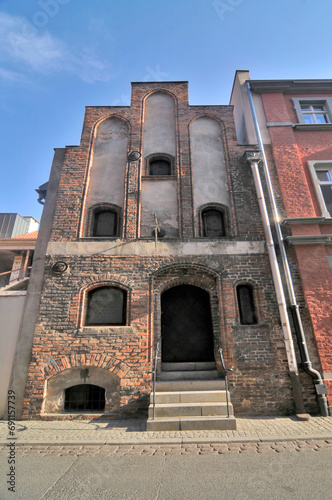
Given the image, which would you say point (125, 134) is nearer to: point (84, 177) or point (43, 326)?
point (84, 177)

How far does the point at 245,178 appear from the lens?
339 inches

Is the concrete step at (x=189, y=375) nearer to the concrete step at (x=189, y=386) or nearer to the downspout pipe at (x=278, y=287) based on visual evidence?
the concrete step at (x=189, y=386)

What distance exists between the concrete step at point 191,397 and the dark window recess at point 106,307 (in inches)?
84.0

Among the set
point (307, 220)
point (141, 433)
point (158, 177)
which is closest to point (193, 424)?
point (141, 433)

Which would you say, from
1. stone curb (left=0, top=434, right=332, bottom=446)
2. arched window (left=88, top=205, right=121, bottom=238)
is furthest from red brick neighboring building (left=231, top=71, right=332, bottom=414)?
arched window (left=88, top=205, right=121, bottom=238)

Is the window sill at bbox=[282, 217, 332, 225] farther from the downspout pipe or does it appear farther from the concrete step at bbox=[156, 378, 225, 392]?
the concrete step at bbox=[156, 378, 225, 392]

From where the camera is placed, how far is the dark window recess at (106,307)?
23.2ft

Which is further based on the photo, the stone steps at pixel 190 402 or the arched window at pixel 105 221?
the arched window at pixel 105 221

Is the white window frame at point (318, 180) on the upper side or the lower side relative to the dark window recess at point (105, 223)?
upper

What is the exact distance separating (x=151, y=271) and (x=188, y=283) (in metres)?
1.19

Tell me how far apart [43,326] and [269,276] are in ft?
21.0

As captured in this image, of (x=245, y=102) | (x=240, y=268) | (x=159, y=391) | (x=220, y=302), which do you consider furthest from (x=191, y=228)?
(x=245, y=102)

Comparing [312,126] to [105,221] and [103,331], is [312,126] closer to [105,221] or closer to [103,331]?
[105,221]

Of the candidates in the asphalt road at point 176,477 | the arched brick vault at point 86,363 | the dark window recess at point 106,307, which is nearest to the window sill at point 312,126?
the dark window recess at point 106,307
